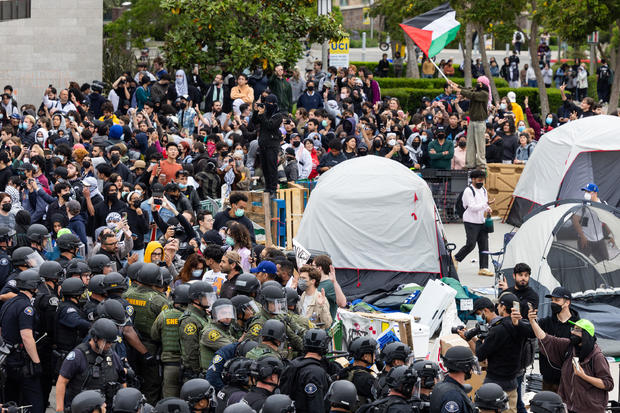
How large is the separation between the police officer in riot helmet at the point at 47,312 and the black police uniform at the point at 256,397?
8.87ft

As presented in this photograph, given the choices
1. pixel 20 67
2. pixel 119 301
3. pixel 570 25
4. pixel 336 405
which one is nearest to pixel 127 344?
pixel 119 301

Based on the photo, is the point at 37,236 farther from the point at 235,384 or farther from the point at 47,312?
the point at 235,384

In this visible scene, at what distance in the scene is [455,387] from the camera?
8.00 m

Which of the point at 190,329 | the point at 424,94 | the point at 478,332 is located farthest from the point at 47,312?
the point at 424,94

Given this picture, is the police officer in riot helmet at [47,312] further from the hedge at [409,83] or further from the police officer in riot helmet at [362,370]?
the hedge at [409,83]

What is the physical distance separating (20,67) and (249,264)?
14527 millimetres

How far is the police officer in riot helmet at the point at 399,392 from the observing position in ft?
25.4

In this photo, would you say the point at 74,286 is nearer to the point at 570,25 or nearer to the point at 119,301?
the point at 119,301

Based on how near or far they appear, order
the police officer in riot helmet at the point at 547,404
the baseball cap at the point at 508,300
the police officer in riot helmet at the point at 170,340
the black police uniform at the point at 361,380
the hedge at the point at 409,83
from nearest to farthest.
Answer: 1. the police officer in riot helmet at the point at 547,404
2. the black police uniform at the point at 361,380
3. the police officer in riot helmet at the point at 170,340
4. the baseball cap at the point at 508,300
5. the hedge at the point at 409,83

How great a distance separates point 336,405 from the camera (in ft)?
25.3

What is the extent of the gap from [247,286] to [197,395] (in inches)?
99.8

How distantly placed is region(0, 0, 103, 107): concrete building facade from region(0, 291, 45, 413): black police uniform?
16.1 m

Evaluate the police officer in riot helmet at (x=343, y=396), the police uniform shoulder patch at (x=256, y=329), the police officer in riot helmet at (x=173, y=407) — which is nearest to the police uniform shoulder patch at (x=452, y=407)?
the police officer in riot helmet at (x=343, y=396)

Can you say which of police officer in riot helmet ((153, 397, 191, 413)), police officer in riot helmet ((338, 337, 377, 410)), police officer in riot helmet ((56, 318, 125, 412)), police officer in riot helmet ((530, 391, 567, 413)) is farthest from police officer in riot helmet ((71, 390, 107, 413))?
police officer in riot helmet ((530, 391, 567, 413))
